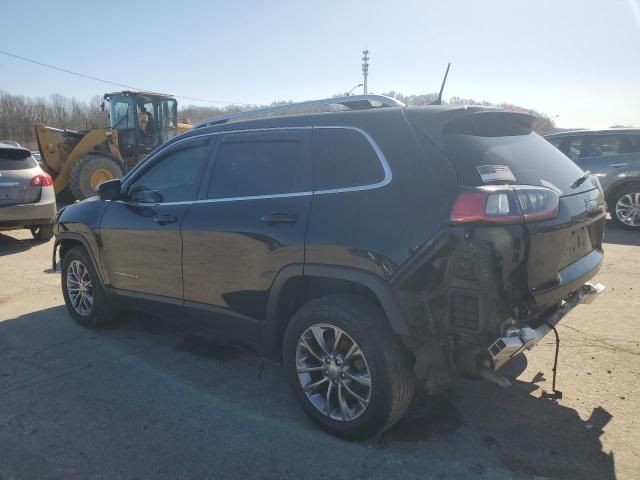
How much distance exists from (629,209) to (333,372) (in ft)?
26.6

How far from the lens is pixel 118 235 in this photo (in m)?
4.42

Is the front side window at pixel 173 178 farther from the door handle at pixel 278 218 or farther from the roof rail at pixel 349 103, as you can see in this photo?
the door handle at pixel 278 218

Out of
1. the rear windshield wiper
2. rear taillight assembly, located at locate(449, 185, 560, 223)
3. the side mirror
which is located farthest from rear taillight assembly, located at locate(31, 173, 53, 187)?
the rear windshield wiper

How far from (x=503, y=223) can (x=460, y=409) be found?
1.44 metres

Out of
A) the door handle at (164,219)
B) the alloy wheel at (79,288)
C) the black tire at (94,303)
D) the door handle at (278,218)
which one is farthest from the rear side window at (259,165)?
the alloy wheel at (79,288)

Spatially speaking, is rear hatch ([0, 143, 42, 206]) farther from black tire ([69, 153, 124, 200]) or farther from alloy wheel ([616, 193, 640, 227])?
alloy wheel ([616, 193, 640, 227])

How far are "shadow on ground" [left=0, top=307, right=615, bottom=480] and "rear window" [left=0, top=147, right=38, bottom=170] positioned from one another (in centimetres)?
556

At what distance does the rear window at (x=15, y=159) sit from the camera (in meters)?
8.52

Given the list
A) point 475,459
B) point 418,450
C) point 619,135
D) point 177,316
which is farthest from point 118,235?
point 619,135

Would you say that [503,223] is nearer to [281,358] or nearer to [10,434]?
[281,358]

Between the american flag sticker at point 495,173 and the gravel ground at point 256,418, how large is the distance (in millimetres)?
1508

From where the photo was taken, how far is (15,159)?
8.70m

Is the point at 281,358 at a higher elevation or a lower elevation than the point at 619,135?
lower

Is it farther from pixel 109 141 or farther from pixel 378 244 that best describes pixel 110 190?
pixel 109 141
